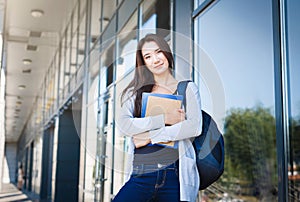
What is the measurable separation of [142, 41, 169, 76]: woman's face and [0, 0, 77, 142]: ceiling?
4.81m

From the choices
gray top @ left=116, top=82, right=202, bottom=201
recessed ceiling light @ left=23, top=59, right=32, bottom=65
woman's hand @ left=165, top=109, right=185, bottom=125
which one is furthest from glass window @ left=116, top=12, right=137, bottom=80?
recessed ceiling light @ left=23, top=59, right=32, bottom=65

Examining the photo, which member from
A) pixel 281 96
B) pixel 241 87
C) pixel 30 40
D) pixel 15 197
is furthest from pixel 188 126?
pixel 15 197

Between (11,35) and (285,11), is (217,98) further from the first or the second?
(11,35)

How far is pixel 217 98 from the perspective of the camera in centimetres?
175

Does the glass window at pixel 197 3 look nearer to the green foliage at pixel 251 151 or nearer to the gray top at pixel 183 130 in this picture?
the gray top at pixel 183 130

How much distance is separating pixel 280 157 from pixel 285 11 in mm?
533

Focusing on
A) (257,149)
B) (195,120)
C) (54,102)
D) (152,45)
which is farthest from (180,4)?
(54,102)

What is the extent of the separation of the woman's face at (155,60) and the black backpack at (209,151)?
225mm

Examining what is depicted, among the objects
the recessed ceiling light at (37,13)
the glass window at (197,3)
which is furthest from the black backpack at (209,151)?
the recessed ceiling light at (37,13)

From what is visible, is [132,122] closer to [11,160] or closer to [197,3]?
[197,3]

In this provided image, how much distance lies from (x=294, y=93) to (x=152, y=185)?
593mm

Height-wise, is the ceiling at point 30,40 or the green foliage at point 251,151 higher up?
the ceiling at point 30,40

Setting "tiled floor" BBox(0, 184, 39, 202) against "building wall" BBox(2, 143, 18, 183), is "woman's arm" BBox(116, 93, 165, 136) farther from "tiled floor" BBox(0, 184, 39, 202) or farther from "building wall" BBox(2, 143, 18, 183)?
"building wall" BBox(2, 143, 18, 183)

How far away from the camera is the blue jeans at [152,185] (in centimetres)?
170
